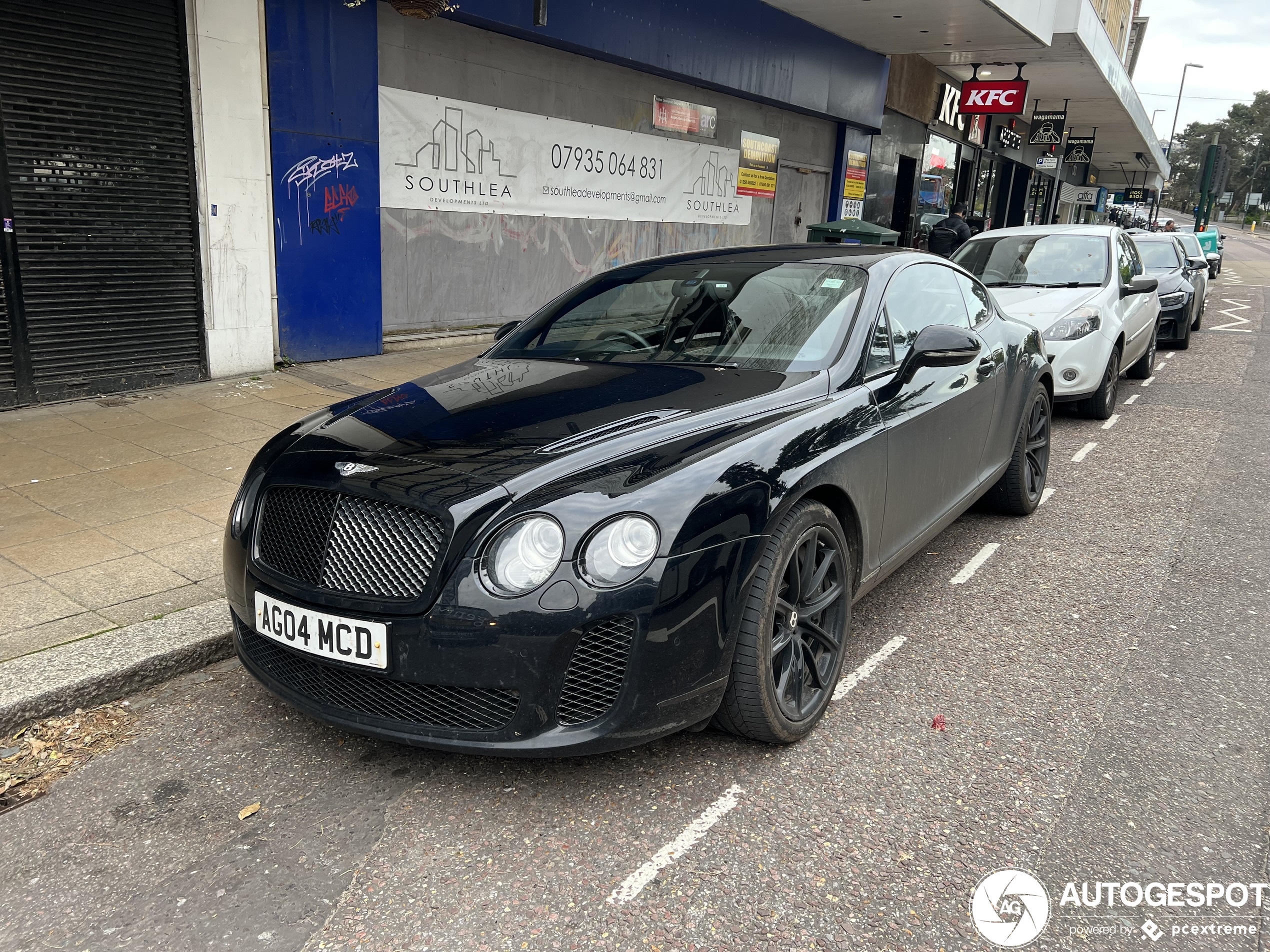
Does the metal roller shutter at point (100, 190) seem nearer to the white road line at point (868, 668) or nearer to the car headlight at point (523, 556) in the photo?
the car headlight at point (523, 556)

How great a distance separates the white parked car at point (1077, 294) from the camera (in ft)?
26.6

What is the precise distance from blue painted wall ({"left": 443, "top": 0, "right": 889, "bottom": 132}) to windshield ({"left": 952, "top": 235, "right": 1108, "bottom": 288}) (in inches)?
189

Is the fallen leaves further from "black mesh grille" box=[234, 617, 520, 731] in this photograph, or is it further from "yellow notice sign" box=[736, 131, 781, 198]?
"yellow notice sign" box=[736, 131, 781, 198]

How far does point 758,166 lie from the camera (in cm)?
1539

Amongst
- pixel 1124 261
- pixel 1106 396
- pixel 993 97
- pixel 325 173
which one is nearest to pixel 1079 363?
pixel 1106 396

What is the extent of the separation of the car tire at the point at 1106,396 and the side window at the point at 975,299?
12.1 feet

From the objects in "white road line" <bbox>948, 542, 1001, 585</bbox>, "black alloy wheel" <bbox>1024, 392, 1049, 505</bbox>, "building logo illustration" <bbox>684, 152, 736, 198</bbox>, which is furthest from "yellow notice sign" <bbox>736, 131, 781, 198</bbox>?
"white road line" <bbox>948, 542, 1001, 585</bbox>

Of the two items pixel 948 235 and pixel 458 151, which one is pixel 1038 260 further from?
pixel 948 235

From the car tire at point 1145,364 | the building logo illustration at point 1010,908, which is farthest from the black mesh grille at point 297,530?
the car tire at point 1145,364

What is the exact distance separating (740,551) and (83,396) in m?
6.29

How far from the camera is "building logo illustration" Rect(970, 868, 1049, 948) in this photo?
2.30 meters

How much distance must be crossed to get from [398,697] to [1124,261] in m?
9.01

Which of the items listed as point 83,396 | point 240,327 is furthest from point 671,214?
point 83,396

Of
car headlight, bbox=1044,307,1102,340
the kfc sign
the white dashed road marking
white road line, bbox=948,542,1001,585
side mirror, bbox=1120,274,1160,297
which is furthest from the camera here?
the kfc sign
